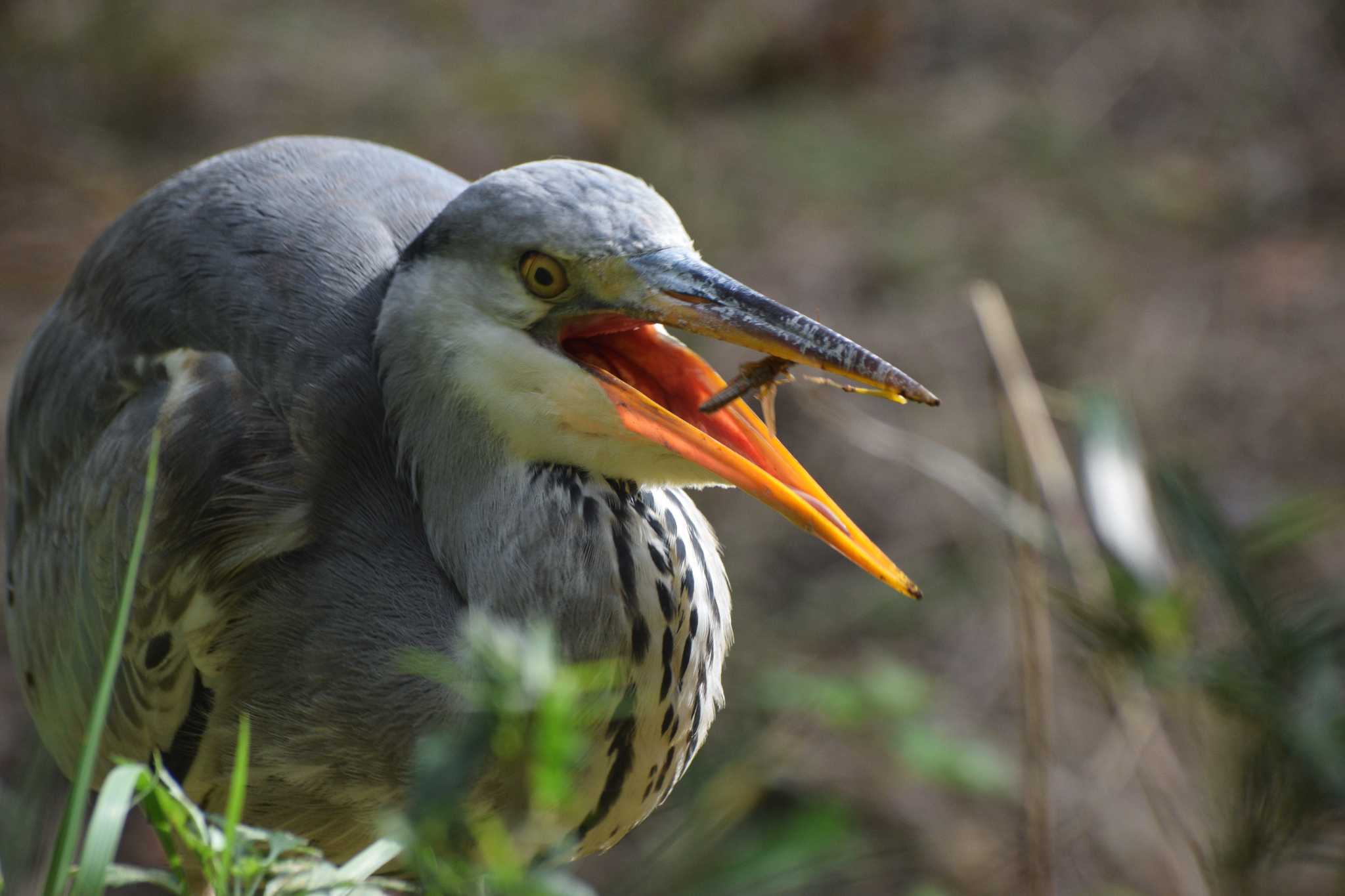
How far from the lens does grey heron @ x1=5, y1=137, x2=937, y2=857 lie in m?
1.79

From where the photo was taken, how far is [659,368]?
1896 millimetres

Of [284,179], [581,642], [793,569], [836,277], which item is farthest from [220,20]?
[581,642]

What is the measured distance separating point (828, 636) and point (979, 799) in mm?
698

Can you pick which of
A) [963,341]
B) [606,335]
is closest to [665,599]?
[606,335]

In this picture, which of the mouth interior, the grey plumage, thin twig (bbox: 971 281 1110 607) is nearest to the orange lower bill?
the mouth interior

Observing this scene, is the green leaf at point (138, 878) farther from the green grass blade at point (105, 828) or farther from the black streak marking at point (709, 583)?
the black streak marking at point (709, 583)

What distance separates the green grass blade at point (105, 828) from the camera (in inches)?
47.3

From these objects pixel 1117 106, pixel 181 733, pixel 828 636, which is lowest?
pixel 828 636

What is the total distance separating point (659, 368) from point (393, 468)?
45cm

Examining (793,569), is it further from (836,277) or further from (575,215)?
(575,215)

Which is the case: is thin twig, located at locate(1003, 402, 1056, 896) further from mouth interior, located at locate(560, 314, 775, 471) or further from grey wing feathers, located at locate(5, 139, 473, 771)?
grey wing feathers, located at locate(5, 139, 473, 771)

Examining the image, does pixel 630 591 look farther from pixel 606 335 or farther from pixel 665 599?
pixel 606 335

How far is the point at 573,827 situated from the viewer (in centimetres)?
191

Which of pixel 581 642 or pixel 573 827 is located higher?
pixel 581 642
